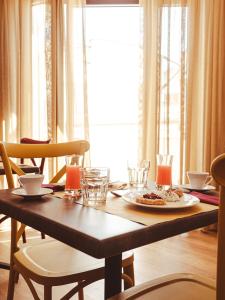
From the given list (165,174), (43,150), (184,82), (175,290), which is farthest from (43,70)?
(175,290)

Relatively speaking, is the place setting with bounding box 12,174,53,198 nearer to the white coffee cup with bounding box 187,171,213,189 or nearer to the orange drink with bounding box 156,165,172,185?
the orange drink with bounding box 156,165,172,185

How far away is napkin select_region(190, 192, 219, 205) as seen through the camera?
132 cm

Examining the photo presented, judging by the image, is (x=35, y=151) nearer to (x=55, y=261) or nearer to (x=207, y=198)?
(x=55, y=261)

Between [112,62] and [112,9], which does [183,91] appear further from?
[112,9]

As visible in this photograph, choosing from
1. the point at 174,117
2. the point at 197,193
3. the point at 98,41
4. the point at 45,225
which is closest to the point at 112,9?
the point at 98,41

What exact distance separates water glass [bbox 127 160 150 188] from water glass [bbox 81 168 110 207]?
199mm

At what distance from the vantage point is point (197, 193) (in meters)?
1.48

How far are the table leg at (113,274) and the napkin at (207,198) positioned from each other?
1.22 ft

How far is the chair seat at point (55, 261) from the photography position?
138 centimetres

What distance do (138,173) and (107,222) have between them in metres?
0.48

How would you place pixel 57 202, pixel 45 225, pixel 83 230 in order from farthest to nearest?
pixel 57 202 → pixel 45 225 → pixel 83 230

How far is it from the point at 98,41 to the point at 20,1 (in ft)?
3.07

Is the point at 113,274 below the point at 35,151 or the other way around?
below

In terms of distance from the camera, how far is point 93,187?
1.28m
